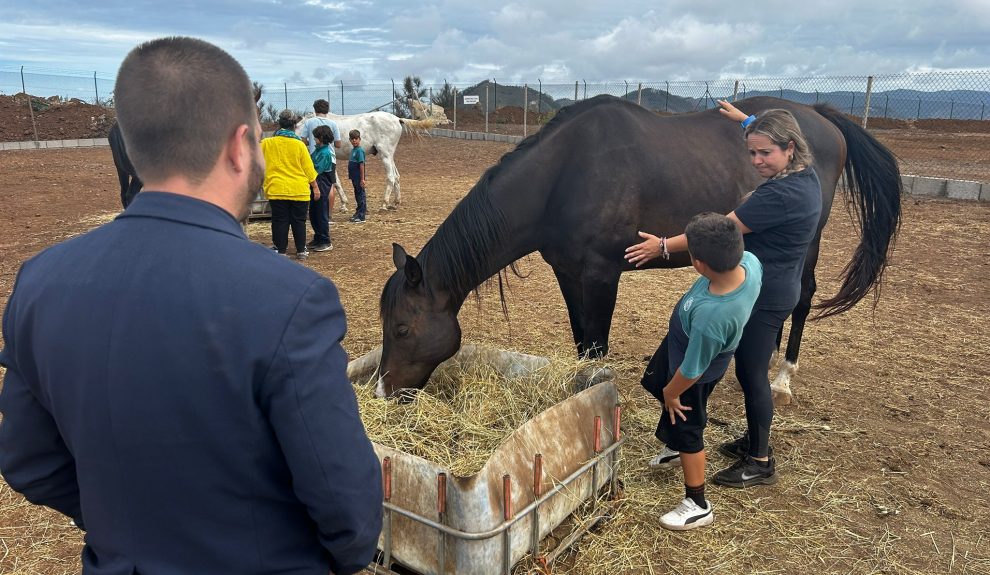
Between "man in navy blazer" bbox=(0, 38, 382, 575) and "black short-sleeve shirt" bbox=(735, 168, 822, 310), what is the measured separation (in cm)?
226

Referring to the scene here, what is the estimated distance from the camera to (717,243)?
2383 mm

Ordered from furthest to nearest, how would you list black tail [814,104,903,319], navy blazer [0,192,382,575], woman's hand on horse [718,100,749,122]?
black tail [814,104,903,319] → woman's hand on horse [718,100,749,122] → navy blazer [0,192,382,575]

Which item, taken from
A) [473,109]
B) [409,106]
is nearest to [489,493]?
[409,106]

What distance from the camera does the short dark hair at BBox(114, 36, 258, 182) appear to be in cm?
104

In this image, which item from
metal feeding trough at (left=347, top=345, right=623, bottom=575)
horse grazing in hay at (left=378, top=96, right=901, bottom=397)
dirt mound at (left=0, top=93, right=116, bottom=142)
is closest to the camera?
metal feeding trough at (left=347, top=345, right=623, bottom=575)

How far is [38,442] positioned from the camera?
3.95 ft

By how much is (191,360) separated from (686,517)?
97.5 inches

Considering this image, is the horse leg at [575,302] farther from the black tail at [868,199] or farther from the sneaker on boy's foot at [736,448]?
the black tail at [868,199]

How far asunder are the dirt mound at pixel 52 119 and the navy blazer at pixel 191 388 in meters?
25.0

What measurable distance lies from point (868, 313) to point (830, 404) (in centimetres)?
206

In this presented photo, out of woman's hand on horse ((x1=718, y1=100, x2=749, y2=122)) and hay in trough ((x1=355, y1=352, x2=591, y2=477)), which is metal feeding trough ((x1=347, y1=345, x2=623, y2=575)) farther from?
woman's hand on horse ((x1=718, y1=100, x2=749, y2=122))

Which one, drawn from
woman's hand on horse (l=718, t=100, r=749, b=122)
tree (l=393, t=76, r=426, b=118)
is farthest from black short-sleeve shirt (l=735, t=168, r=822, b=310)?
tree (l=393, t=76, r=426, b=118)

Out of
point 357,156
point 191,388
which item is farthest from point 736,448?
point 357,156

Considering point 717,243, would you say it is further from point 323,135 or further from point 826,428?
point 323,135
